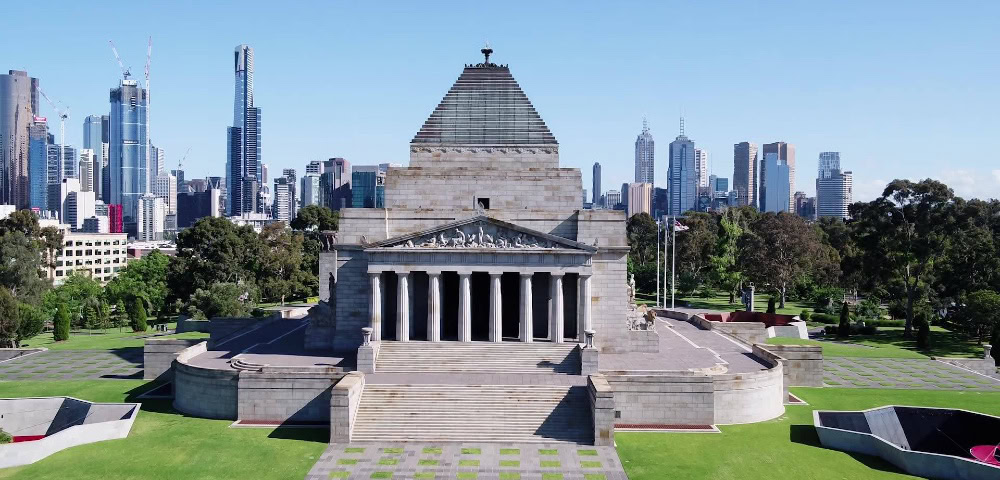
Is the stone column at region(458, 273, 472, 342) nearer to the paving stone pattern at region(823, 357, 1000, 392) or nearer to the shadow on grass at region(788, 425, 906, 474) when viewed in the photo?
the shadow on grass at region(788, 425, 906, 474)

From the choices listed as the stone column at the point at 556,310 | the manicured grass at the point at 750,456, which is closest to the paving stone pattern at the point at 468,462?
the manicured grass at the point at 750,456

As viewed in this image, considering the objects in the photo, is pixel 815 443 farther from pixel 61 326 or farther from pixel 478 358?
pixel 61 326

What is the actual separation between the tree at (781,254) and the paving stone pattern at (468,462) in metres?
67.4

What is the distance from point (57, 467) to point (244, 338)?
26201 millimetres

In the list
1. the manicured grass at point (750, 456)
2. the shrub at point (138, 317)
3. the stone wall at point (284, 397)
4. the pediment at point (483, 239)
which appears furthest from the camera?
the shrub at point (138, 317)

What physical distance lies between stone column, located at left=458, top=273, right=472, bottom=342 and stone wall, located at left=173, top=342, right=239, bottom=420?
44.8 ft

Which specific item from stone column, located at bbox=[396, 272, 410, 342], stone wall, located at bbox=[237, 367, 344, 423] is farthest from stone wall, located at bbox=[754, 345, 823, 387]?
stone wall, located at bbox=[237, 367, 344, 423]

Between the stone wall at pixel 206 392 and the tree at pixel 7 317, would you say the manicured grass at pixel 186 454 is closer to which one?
Result: the stone wall at pixel 206 392

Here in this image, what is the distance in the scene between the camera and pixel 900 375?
59.8 m

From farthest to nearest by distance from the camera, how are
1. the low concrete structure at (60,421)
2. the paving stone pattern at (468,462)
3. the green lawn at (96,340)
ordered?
the green lawn at (96,340) < the low concrete structure at (60,421) < the paving stone pattern at (468,462)

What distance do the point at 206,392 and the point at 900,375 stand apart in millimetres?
45979

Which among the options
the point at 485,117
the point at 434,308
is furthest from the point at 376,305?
the point at 485,117

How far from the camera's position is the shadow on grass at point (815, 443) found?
36688 mm

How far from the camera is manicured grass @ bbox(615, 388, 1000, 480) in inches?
1395
